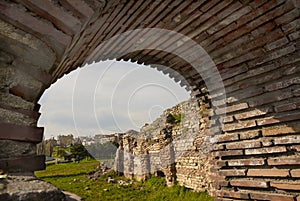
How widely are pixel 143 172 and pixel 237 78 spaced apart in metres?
11.3

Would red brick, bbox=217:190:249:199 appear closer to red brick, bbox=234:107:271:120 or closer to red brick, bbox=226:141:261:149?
red brick, bbox=226:141:261:149

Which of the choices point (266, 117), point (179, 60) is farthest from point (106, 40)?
point (266, 117)

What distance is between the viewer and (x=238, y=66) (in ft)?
10.4

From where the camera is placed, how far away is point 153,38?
322cm

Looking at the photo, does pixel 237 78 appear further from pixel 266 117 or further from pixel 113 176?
pixel 113 176

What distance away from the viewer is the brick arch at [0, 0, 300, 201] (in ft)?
4.50

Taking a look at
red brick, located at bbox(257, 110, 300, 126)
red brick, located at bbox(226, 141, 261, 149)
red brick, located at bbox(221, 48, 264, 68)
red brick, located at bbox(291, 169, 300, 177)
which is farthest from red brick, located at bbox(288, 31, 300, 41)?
red brick, located at bbox(291, 169, 300, 177)

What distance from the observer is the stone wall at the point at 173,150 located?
9328 mm

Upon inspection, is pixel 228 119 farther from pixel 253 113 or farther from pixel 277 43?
pixel 277 43

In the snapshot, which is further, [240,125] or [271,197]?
[240,125]

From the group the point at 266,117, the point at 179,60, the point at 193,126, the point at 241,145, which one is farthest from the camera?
the point at 193,126

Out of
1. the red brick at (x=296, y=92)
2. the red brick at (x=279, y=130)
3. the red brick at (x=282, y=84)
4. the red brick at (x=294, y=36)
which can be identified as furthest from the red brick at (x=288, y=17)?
the red brick at (x=279, y=130)

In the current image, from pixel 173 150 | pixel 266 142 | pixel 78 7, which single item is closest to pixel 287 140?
pixel 266 142

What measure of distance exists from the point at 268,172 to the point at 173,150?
886 cm
